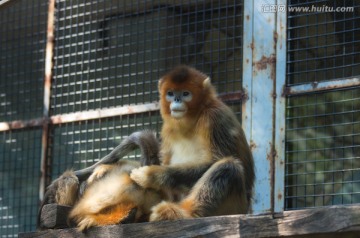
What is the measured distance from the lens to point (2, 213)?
11156 millimetres

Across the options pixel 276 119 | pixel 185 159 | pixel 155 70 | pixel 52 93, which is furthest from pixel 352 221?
pixel 52 93

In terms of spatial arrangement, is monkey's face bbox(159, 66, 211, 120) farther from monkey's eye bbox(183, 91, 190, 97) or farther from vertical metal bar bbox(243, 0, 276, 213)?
vertical metal bar bbox(243, 0, 276, 213)

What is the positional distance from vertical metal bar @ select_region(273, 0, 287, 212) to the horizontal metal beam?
0.09m

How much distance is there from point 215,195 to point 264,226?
1.04 m

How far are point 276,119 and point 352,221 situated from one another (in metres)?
3.51

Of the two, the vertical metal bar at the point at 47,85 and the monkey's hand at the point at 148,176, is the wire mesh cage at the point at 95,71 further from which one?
the monkey's hand at the point at 148,176

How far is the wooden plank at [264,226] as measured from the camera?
5.77 metres

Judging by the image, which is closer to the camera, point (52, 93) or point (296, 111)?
point (296, 111)

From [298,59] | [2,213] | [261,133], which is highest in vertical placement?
[298,59]

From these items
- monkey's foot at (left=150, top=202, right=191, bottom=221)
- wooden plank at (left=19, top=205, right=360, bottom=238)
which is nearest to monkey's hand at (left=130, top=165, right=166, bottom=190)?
monkey's foot at (left=150, top=202, right=191, bottom=221)

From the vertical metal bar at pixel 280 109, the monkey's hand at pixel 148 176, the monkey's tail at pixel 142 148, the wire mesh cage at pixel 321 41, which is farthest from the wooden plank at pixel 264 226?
the wire mesh cage at pixel 321 41

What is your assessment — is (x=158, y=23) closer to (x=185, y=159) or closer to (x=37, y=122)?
(x=37, y=122)

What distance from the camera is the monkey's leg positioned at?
6.94m

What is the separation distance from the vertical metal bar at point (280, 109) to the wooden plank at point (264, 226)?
2534mm
